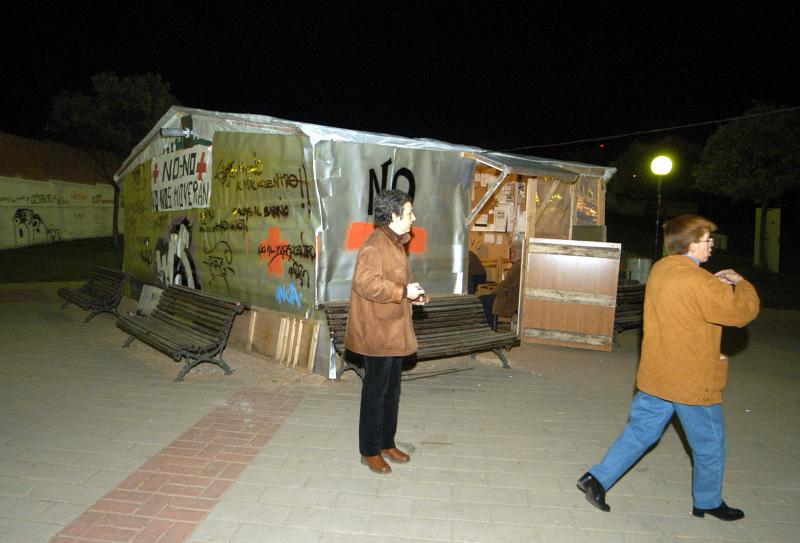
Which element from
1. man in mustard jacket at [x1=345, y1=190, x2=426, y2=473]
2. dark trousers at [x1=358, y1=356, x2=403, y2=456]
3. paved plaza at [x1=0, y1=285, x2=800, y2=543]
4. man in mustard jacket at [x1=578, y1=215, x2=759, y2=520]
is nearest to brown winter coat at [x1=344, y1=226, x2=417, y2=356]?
man in mustard jacket at [x1=345, y1=190, x2=426, y2=473]

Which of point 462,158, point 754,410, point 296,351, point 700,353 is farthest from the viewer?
point 462,158

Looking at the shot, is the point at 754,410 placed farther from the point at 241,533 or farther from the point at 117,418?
the point at 117,418

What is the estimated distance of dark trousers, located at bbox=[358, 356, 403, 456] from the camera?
3973mm

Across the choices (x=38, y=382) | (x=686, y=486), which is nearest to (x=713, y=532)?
(x=686, y=486)

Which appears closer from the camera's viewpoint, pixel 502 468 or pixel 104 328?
pixel 502 468

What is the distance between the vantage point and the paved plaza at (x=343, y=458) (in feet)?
11.2

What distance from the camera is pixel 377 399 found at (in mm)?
3990

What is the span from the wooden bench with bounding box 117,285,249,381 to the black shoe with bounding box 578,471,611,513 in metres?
4.33

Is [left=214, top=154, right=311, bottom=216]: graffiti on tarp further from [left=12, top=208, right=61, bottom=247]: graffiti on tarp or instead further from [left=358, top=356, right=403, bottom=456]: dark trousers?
[left=12, top=208, right=61, bottom=247]: graffiti on tarp

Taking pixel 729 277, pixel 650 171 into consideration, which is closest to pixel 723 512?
pixel 729 277

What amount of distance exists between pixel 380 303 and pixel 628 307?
21.3 feet

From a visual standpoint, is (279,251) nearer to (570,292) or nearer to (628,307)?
(570,292)

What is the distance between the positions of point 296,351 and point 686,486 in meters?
4.36

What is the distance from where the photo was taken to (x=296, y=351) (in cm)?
675
